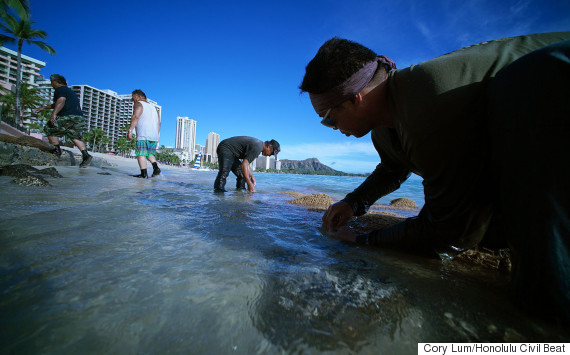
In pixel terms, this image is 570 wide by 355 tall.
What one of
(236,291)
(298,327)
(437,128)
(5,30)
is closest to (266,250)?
(236,291)

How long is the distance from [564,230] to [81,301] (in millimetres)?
1614

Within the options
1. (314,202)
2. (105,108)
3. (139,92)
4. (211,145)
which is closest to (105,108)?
(105,108)

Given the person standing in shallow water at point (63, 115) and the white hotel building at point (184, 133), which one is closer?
the person standing in shallow water at point (63, 115)

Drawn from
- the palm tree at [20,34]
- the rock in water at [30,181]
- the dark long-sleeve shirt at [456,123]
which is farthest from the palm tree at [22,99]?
the dark long-sleeve shirt at [456,123]

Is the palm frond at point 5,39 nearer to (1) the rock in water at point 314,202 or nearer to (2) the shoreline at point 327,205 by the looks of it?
(2) the shoreline at point 327,205

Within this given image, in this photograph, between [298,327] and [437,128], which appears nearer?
[298,327]

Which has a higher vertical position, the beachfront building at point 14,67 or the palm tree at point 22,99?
the beachfront building at point 14,67

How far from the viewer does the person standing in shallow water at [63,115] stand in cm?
598

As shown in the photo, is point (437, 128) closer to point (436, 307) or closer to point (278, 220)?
point (436, 307)

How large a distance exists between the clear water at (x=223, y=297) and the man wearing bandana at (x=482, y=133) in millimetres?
189

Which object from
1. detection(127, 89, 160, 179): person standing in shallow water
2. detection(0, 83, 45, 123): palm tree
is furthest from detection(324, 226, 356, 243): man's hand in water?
detection(0, 83, 45, 123): palm tree

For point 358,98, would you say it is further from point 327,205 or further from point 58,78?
point 58,78

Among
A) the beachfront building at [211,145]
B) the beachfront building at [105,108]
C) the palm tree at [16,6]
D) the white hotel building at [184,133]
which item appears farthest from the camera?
the white hotel building at [184,133]

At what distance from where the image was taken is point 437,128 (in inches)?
41.6
